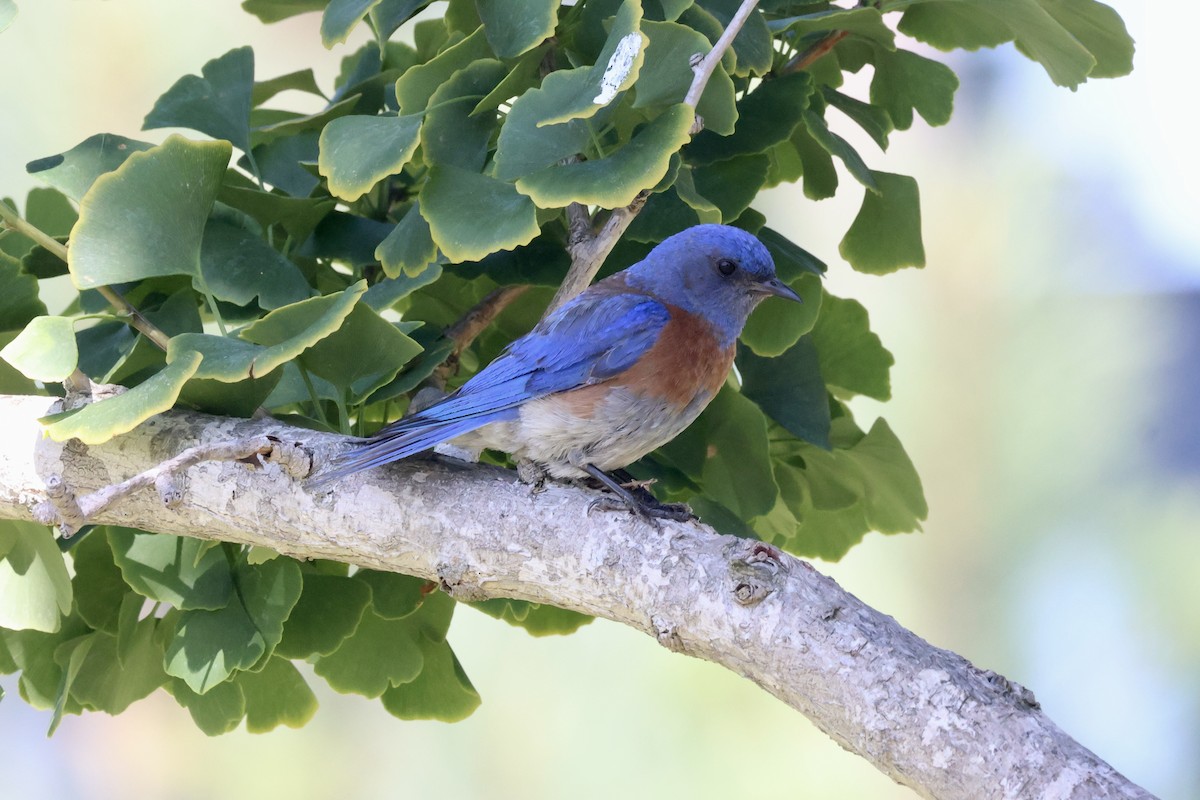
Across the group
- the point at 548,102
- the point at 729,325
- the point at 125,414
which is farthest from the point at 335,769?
the point at 548,102

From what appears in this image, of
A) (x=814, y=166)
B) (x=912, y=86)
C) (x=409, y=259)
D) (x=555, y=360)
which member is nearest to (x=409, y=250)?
(x=409, y=259)

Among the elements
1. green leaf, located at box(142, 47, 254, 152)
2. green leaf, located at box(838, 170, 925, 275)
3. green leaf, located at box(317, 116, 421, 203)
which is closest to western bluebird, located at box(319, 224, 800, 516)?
green leaf, located at box(838, 170, 925, 275)

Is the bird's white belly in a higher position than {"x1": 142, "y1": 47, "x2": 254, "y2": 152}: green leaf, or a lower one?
lower

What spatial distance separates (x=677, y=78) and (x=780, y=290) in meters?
0.30

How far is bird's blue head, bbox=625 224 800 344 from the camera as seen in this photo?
1188mm

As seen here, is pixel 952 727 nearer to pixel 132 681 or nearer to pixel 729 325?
pixel 729 325

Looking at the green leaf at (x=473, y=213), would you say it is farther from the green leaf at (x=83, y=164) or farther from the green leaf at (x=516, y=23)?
the green leaf at (x=83, y=164)

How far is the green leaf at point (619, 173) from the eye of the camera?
86 cm

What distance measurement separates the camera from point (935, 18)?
3.75ft

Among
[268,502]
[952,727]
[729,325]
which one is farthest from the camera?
[729,325]

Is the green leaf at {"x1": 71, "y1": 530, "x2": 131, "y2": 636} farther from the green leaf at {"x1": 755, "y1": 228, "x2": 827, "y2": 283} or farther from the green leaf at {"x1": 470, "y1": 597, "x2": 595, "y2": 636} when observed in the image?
the green leaf at {"x1": 755, "y1": 228, "x2": 827, "y2": 283}

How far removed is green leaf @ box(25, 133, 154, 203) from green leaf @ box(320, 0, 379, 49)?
182 millimetres

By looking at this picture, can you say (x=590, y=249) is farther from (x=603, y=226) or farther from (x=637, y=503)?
(x=637, y=503)

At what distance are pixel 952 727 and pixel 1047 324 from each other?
1.99 metres
